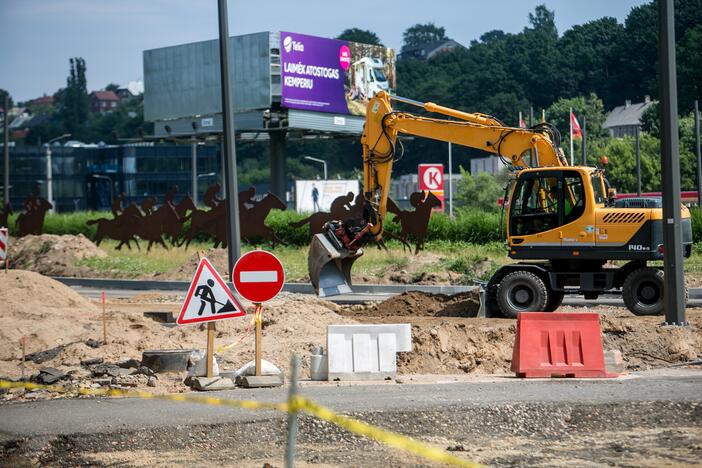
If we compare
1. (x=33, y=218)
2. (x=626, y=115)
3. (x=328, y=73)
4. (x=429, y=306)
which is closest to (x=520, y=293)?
(x=429, y=306)

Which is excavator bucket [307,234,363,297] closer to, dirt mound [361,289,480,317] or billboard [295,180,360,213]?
dirt mound [361,289,480,317]

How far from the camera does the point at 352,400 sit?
12.0 m

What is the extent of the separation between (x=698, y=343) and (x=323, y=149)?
117642 mm

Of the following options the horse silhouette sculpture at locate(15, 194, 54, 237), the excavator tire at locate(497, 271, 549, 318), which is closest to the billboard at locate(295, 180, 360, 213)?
the horse silhouette sculpture at locate(15, 194, 54, 237)

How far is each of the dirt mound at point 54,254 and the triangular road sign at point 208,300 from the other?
2367cm

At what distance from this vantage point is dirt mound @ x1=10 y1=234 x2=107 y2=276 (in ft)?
121

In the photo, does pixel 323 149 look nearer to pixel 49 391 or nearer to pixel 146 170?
pixel 146 170

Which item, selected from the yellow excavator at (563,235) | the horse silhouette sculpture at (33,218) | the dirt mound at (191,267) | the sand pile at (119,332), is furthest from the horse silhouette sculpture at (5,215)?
the yellow excavator at (563,235)

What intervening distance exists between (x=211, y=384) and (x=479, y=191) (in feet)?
195

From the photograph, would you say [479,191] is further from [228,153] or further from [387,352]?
[387,352]

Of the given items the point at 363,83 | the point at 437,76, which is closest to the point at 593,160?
the point at 363,83

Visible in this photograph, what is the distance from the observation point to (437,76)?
420 ft

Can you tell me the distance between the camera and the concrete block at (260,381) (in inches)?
520

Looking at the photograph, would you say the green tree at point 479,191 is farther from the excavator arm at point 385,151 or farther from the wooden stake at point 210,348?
the wooden stake at point 210,348
